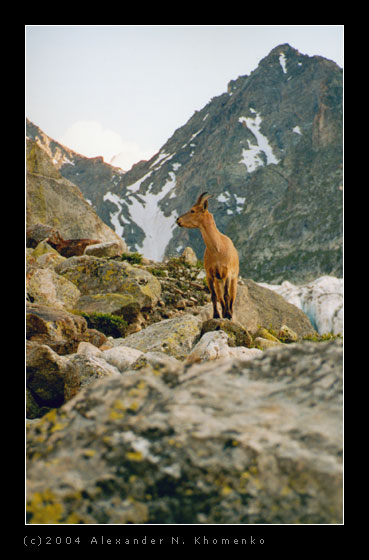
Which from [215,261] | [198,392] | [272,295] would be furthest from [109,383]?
[272,295]

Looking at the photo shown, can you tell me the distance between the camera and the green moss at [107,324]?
41.0 feet

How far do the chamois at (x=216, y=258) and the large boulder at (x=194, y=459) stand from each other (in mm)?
8650

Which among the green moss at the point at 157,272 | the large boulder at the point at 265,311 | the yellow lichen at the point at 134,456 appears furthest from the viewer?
the green moss at the point at 157,272

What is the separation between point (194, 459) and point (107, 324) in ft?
34.7

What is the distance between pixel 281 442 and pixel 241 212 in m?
179

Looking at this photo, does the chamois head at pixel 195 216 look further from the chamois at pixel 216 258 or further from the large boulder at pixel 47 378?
the large boulder at pixel 47 378

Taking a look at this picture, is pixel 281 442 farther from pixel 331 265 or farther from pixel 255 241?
pixel 255 241

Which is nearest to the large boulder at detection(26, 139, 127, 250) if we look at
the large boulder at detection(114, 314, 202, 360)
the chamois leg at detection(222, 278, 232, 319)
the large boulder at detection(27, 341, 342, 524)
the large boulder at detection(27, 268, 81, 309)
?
the large boulder at detection(27, 268, 81, 309)

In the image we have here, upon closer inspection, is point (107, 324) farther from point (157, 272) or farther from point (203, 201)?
point (157, 272)

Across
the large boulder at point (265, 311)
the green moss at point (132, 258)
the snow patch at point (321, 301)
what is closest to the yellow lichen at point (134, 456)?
the large boulder at point (265, 311)

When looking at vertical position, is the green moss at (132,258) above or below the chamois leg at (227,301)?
above

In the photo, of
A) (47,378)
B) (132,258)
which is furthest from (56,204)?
(47,378)

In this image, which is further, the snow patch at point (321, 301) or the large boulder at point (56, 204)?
the large boulder at point (56, 204)

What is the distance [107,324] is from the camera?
12641 mm
